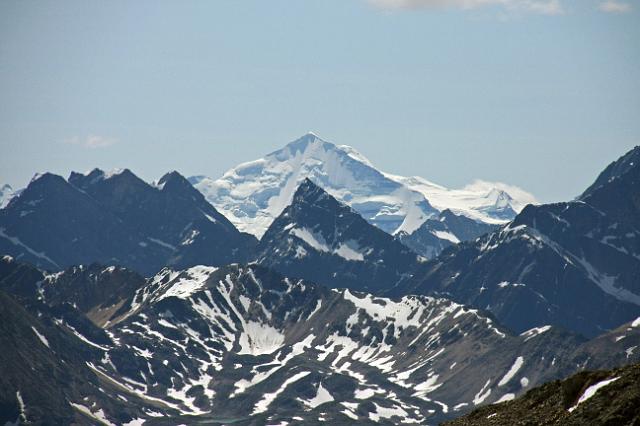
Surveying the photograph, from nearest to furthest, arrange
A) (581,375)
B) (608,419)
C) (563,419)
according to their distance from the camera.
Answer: (608,419) < (563,419) < (581,375)

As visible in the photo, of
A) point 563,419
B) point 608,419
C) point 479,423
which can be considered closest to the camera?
point 608,419

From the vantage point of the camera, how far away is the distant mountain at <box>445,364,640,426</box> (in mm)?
89438

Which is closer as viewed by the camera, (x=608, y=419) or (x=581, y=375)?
(x=608, y=419)

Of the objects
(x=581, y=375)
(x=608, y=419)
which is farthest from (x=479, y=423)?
(x=608, y=419)

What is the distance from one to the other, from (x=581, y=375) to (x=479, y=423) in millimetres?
11243

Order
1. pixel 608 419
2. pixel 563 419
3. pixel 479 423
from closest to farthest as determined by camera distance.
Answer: pixel 608 419, pixel 563 419, pixel 479 423

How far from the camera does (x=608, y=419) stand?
291ft

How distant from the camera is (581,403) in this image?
3841 inches

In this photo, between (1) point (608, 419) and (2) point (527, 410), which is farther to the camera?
(2) point (527, 410)

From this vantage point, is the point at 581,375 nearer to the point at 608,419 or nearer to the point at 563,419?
the point at 563,419

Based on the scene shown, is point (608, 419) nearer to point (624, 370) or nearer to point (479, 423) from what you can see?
point (624, 370)

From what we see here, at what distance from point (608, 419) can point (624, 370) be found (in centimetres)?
1031

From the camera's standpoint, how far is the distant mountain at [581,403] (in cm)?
8944

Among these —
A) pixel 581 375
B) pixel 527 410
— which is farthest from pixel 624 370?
pixel 527 410
